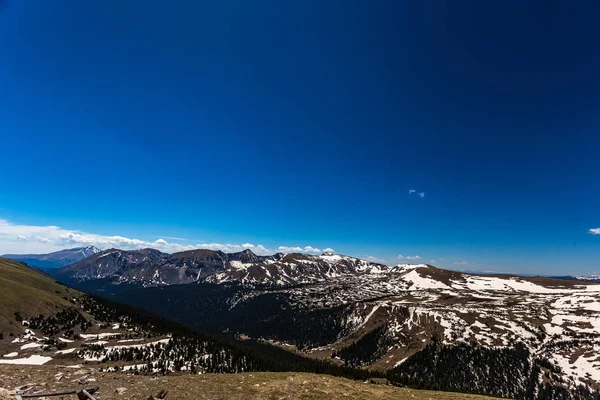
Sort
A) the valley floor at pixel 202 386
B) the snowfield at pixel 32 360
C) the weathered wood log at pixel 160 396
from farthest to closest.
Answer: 1. the snowfield at pixel 32 360
2. the valley floor at pixel 202 386
3. the weathered wood log at pixel 160 396

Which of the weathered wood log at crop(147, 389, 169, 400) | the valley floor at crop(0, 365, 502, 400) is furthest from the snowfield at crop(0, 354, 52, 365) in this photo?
the weathered wood log at crop(147, 389, 169, 400)

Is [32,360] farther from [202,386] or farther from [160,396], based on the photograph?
[160,396]

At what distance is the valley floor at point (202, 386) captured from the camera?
99.9 ft

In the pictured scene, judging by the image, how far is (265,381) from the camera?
121ft

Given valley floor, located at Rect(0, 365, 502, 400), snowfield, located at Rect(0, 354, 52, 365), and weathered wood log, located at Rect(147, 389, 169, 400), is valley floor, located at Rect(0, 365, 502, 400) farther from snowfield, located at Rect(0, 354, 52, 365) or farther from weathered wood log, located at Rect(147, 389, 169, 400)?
snowfield, located at Rect(0, 354, 52, 365)

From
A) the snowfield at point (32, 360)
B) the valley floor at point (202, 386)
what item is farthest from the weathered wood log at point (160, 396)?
the snowfield at point (32, 360)

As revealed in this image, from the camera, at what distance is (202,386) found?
33938 millimetres

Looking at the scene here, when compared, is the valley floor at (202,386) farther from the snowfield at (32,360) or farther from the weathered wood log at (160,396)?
the snowfield at (32,360)

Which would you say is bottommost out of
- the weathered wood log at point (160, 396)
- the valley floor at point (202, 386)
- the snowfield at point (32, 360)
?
the snowfield at point (32, 360)

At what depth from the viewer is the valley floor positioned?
30455 millimetres

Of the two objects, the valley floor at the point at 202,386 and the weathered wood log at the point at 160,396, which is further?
the valley floor at the point at 202,386

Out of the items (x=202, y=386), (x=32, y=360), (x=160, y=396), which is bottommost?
(x=32, y=360)

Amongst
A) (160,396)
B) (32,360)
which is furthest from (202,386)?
(32,360)

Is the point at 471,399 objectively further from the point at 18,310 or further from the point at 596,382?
the point at 596,382
